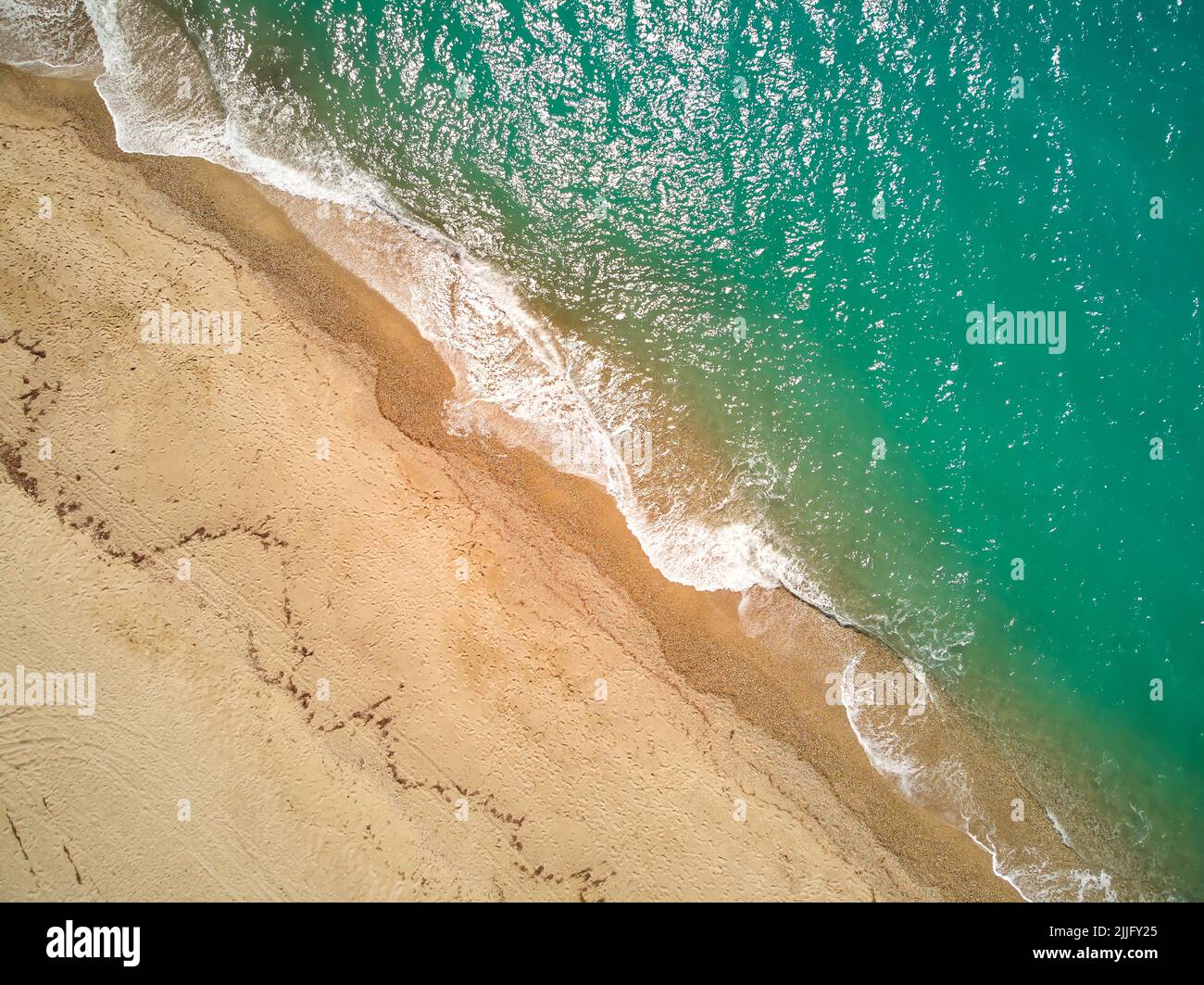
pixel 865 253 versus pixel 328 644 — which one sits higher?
pixel 865 253

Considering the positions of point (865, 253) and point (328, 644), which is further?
point (865, 253)

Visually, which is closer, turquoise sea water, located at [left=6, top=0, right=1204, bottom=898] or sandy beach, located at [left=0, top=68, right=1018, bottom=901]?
sandy beach, located at [left=0, top=68, right=1018, bottom=901]
